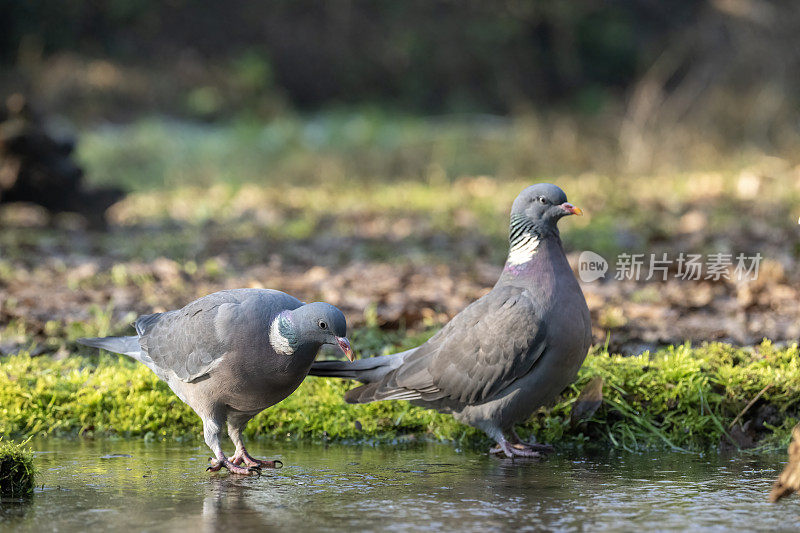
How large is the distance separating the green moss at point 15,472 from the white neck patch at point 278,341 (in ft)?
3.16

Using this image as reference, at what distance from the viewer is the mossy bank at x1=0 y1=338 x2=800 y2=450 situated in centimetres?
457

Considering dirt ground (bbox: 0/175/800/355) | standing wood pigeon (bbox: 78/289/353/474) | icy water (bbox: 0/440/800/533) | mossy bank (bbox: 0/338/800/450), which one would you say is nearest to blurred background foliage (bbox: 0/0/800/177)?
dirt ground (bbox: 0/175/800/355)

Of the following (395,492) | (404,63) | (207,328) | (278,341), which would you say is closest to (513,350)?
(395,492)

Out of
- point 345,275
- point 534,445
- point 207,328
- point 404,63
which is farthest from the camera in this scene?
point 404,63

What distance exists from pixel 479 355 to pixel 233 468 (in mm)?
1106

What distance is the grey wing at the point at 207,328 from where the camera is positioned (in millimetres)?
3840

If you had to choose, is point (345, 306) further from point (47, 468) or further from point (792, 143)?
point (792, 143)

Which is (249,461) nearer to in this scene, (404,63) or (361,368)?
(361,368)

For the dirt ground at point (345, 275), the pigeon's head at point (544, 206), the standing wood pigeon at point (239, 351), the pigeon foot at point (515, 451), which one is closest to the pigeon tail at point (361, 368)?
the standing wood pigeon at point (239, 351)

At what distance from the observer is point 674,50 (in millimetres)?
21375

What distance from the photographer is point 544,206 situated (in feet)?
14.1

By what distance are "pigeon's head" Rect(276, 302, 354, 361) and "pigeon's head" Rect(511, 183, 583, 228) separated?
109 cm

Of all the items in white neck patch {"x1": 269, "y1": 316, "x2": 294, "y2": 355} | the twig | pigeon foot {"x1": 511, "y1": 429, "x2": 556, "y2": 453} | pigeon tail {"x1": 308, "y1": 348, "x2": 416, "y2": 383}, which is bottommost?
pigeon foot {"x1": 511, "y1": 429, "x2": 556, "y2": 453}

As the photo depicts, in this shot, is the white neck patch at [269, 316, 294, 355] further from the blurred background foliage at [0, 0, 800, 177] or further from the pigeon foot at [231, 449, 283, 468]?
the blurred background foliage at [0, 0, 800, 177]
